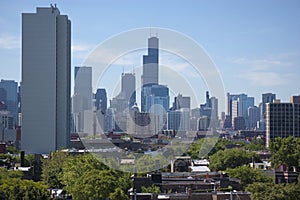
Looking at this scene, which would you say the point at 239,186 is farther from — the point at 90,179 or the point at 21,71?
the point at 21,71

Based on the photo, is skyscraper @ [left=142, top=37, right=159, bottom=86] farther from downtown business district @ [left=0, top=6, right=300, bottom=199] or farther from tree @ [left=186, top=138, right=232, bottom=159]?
tree @ [left=186, top=138, right=232, bottom=159]

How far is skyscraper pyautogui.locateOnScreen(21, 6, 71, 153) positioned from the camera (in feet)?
146

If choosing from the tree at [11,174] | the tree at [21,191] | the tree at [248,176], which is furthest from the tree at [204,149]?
the tree at [21,191]

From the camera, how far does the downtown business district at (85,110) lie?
4469 centimetres

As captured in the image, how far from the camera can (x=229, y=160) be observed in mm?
31047

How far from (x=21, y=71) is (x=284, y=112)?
23.2 metres

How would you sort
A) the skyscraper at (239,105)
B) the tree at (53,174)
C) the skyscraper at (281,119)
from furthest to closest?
1. the skyscraper at (239,105)
2. the skyscraper at (281,119)
3. the tree at (53,174)

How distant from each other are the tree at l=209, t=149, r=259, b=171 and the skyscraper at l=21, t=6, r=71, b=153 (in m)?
16.4

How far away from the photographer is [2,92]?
3430 inches

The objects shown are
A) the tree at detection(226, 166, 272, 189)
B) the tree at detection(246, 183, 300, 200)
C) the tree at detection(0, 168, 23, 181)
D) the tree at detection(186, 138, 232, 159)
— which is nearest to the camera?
the tree at detection(246, 183, 300, 200)

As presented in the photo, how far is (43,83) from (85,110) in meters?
13.4

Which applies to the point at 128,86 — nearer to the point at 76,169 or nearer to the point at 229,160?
the point at 229,160

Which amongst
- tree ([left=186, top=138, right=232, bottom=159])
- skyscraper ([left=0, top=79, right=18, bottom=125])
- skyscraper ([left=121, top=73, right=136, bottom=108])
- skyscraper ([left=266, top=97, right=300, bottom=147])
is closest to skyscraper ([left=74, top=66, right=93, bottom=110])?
skyscraper ([left=121, top=73, right=136, bottom=108])

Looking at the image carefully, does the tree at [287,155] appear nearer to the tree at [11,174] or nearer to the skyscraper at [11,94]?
the tree at [11,174]
